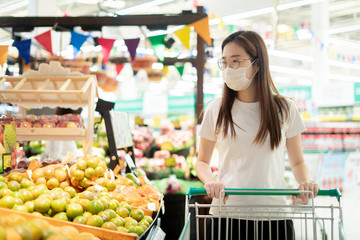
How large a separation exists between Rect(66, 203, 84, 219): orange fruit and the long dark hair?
82 centimetres

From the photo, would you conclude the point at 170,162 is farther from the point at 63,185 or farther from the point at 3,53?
the point at 63,185

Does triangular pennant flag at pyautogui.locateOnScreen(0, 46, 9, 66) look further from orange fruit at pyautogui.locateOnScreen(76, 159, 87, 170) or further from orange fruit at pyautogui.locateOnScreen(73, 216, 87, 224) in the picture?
orange fruit at pyautogui.locateOnScreen(73, 216, 87, 224)

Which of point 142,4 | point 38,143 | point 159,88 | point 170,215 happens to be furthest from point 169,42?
point 159,88

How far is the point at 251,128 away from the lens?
188 centimetres

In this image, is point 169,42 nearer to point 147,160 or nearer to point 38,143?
point 147,160

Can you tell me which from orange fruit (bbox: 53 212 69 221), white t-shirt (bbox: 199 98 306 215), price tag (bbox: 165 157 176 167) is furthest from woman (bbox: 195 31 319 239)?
price tag (bbox: 165 157 176 167)

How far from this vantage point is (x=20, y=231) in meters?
1.07

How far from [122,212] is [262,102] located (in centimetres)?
98

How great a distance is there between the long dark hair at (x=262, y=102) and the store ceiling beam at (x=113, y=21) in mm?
1967

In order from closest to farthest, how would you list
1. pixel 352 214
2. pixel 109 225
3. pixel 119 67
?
pixel 109 225 < pixel 119 67 < pixel 352 214

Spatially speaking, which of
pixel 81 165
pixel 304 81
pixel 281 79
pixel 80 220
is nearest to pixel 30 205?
pixel 80 220

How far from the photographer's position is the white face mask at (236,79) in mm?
1889

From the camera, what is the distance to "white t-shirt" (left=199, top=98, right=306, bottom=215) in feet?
5.92

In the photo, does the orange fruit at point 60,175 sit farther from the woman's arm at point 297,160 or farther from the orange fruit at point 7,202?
the woman's arm at point 297,160
